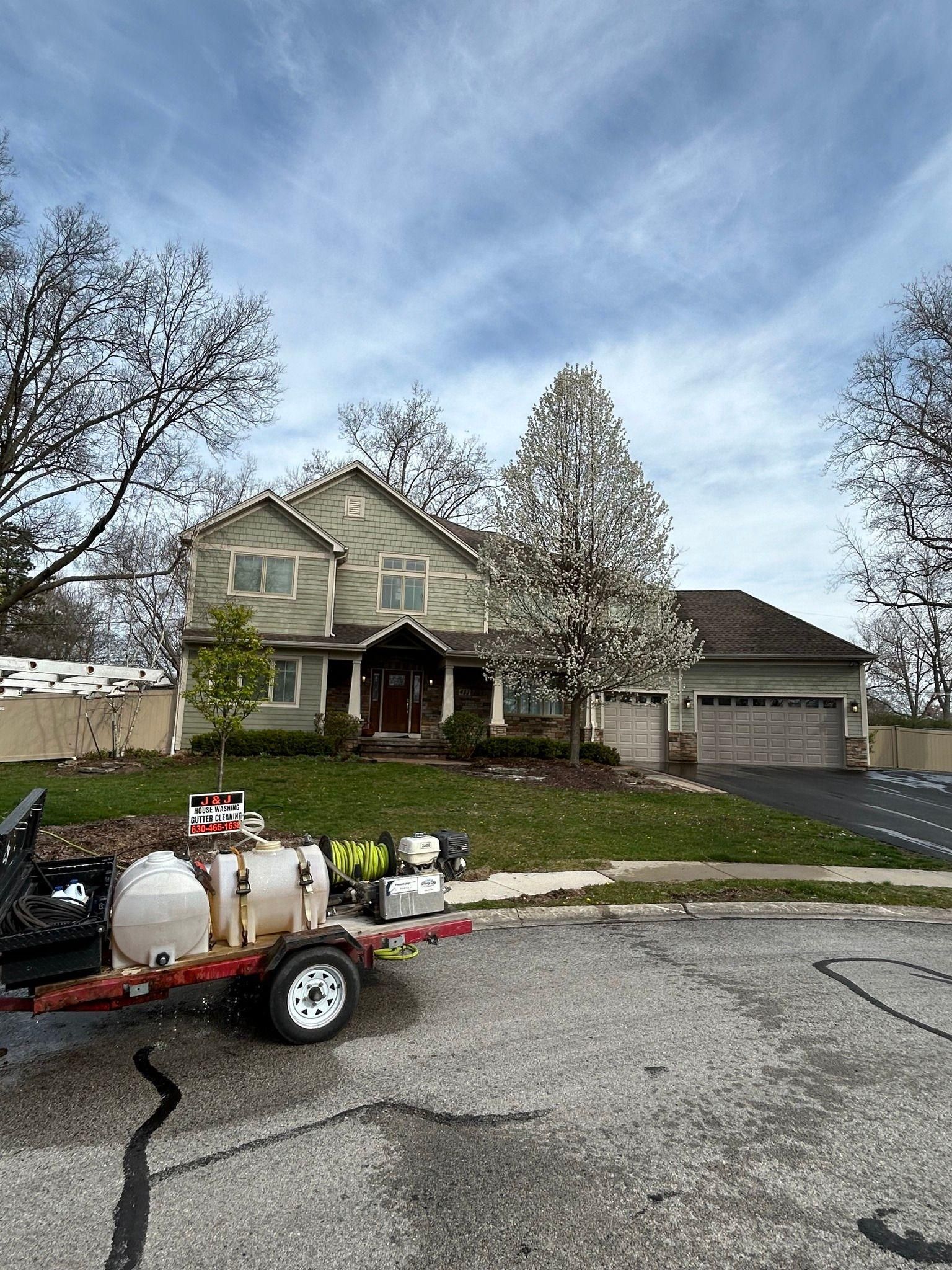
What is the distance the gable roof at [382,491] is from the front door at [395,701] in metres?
4.78

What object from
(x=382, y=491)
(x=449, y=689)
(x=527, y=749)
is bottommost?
(x=527, y=749)

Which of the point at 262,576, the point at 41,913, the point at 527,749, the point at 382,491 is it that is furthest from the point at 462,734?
the point at 41,913

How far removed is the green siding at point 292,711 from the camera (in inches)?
865

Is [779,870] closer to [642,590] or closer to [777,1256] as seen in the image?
[777,1256]

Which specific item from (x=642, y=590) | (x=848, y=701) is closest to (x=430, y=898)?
(x=642, y=590)

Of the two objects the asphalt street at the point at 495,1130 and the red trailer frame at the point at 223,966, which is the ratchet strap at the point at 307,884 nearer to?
the red trailer frame at the point at 223,966

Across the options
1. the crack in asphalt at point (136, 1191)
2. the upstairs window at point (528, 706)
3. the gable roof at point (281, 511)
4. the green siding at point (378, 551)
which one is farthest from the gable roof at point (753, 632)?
the crack in asphalt at point (136, 1191)

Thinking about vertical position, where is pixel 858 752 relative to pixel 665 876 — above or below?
above

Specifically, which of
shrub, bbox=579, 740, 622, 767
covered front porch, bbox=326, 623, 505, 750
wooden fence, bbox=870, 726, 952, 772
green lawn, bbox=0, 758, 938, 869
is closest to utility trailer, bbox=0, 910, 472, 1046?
green lawn, bbox=0, 758, 938, 869

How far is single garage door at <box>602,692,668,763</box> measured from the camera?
85.7ft

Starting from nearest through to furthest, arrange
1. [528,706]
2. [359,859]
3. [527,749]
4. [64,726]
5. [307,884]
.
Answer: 1. [307,884]
2. [359,859]
3. [64,726]
4. [527,749]
5. [528,706]

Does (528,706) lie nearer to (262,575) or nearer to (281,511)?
(262,575)

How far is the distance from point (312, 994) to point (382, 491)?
22236 millimetres

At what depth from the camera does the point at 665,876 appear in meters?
8.96
